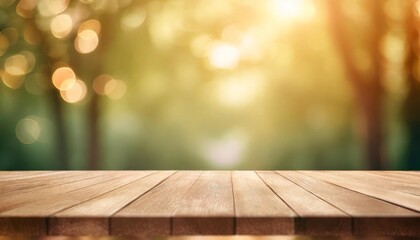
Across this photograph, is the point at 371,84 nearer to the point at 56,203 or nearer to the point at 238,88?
the point at 238,88

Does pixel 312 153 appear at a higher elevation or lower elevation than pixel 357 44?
lower

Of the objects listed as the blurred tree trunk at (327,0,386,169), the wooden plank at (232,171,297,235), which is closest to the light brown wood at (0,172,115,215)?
the wooden plank at (232,171,297,235)

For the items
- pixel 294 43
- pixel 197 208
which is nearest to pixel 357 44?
pixel 294 43

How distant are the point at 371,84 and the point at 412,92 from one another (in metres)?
0.36

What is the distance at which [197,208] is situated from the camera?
3.36ft

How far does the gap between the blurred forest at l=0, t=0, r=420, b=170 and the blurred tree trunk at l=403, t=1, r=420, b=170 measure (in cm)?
9

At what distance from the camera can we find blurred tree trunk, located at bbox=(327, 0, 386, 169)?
13.8 feet

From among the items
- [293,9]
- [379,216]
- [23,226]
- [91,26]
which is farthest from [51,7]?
[379,216]

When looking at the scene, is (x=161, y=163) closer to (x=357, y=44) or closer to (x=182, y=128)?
(x=182, y=128)

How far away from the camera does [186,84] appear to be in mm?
4344

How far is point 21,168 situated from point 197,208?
378 cm

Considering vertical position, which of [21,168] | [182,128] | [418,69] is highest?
[418,69]

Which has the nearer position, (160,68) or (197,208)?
(197,208)

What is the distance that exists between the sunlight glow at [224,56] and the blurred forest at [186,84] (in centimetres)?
1
